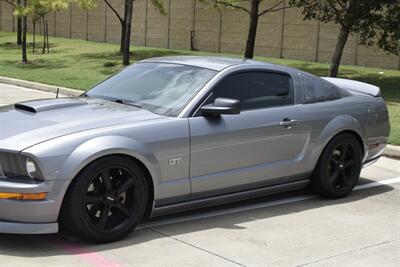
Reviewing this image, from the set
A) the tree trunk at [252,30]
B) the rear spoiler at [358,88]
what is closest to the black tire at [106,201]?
the rear spoiler at [358,88]

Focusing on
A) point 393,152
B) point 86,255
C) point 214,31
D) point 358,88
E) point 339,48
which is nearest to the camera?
point 86,255

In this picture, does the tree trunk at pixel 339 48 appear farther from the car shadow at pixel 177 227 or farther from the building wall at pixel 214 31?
the car shadow at pixel 177 227

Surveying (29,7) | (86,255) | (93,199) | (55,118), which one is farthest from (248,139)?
(29,7)

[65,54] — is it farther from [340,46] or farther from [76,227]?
[76,227]

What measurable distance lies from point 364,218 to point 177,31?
27.5 metres

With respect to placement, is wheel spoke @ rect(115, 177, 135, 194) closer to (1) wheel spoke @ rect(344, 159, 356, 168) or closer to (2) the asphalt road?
(2) the asphalt road

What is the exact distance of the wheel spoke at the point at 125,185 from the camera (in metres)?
A: 4.89

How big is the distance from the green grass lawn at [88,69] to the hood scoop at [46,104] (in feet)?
18.9

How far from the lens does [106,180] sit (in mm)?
4809

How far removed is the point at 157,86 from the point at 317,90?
1818 millimetres

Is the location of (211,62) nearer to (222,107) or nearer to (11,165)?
(222,107)

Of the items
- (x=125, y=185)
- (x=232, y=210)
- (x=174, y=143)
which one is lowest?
(x=232, y=210)

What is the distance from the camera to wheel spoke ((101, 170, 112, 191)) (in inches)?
189

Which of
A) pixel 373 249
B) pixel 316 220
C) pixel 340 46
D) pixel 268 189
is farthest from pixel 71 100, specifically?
pixel 340 46
